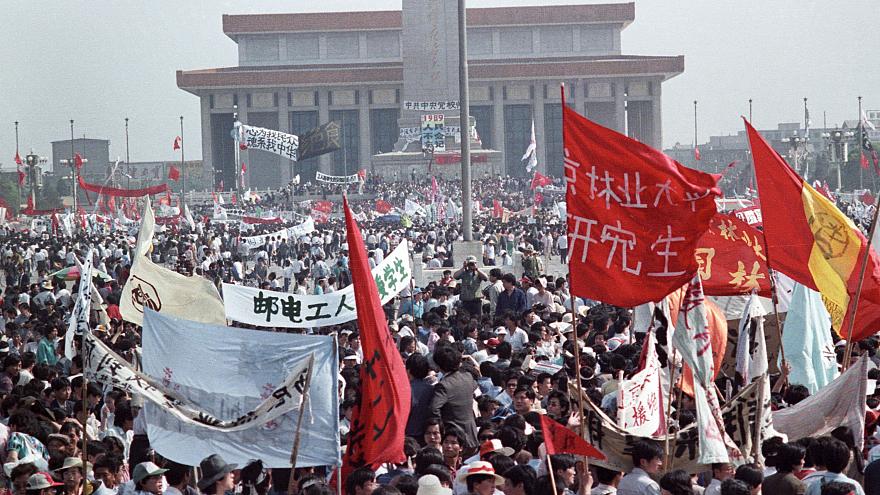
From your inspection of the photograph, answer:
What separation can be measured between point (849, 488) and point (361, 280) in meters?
2.04

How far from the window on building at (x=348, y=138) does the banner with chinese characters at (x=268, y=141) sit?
33.6 meters

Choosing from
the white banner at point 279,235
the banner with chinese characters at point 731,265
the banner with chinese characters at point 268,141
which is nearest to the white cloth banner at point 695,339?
the banner with chinese characters at point 731,265

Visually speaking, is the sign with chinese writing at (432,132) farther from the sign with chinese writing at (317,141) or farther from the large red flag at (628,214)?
the large red flag at (628,214)

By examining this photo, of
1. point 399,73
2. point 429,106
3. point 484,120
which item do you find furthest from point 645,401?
point 484,120

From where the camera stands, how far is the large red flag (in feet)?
19.5

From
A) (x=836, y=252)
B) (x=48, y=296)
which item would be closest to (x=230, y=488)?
(x=836, y=252)

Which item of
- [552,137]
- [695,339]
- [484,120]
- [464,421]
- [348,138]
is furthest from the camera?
[348,138]

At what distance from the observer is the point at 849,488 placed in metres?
4.86

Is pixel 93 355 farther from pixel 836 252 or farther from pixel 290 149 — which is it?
pixel 290 149

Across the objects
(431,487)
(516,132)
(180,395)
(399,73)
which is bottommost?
(431,487)

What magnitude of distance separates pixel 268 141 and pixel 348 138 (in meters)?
35.1

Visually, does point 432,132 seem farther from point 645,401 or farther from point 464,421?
point 645,401

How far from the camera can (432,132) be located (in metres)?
57.2

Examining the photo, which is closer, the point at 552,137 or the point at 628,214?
the point at 628,214
